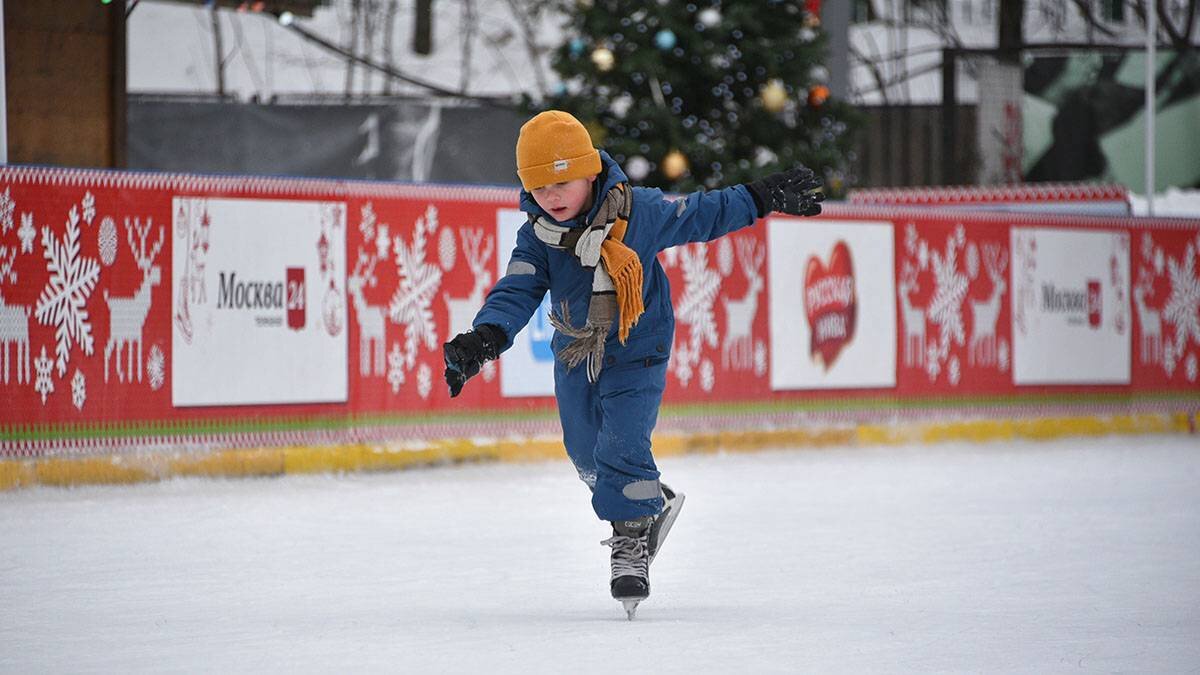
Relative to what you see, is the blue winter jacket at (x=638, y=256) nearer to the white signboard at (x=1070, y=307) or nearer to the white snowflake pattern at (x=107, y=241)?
the white snowflake pattern at (x=107, y=241)

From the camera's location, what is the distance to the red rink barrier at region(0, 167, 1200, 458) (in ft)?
26.8

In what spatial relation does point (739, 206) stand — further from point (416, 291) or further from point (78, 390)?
point (416, 291)

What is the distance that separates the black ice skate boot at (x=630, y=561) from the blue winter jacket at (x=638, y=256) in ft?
1.49

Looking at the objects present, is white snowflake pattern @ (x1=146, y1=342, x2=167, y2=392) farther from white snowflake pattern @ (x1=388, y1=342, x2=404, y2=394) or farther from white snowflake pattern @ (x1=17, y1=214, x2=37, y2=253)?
white snowflake pattern @ (x1=388, y1=342, x2=404, y2=394)

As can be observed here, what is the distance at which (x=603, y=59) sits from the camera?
41.9 ft

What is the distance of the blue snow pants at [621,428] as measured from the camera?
4688mm

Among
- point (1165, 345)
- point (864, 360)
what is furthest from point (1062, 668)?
point (1165, 345)

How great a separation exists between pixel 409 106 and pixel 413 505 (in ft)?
45.8

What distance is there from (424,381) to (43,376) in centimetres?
213

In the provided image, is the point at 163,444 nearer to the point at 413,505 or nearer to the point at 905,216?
the point at 413,505

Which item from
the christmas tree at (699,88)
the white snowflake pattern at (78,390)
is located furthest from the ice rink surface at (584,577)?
the christmas tree at (699,88)

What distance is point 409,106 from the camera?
21.1 m

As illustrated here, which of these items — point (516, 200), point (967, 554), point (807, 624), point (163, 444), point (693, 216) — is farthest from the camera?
point (516, 200)

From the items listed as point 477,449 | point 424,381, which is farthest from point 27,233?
point 477,449
